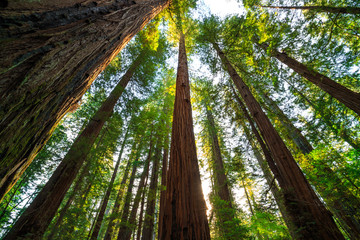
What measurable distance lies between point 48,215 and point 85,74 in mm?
3948

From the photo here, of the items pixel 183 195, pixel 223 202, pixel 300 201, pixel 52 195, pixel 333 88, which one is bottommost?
pixel 183 195

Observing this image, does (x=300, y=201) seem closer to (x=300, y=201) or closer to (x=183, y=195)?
(x=300, y=201)

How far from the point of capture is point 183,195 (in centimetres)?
114

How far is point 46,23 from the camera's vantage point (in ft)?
2.71

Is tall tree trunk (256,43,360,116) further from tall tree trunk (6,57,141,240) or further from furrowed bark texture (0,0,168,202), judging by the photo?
tall tree trunk (6,57,141,240)

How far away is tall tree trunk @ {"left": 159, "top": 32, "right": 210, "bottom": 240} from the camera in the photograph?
0.98 m

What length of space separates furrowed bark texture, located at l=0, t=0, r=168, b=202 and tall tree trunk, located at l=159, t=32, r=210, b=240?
1.00m

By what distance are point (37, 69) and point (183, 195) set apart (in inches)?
51.0

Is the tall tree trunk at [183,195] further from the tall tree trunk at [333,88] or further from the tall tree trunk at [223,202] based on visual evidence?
the tall tree trunk at [333,88]

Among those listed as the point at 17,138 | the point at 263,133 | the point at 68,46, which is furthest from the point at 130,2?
the point at 263,133

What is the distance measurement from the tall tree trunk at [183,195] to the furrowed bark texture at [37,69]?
1004mm

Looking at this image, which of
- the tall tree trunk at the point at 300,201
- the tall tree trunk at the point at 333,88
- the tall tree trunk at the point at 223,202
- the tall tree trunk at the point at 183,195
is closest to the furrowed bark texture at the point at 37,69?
the tall tree trunk at the point at 183,195

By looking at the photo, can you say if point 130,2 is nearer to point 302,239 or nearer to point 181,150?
point 181,150

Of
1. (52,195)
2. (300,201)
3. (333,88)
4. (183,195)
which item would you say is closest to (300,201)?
(300,201)
